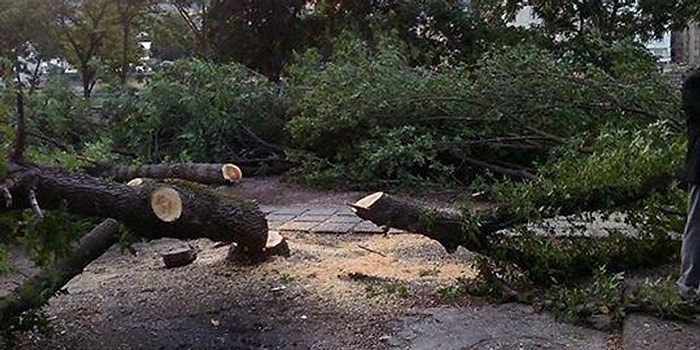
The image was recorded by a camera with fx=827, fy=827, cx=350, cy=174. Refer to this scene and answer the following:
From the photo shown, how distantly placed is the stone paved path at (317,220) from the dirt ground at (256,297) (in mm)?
367

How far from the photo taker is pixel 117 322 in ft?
12.6

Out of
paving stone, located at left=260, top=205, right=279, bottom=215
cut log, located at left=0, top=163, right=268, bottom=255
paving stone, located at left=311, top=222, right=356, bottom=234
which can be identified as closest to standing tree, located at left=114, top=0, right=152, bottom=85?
paving stone, located at left=260, top=205, right=279, bottom=215

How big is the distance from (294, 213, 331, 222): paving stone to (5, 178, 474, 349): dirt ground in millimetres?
772

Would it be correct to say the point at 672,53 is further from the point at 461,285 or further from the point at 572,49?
the point at 461,285

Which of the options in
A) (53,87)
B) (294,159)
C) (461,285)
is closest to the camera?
(461,285)

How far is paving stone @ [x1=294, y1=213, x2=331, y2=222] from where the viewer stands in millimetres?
6175

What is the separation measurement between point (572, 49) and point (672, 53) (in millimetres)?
3367

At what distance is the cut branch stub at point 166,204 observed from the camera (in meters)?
3.65

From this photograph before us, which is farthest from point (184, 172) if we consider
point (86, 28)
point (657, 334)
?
point (86, 28)

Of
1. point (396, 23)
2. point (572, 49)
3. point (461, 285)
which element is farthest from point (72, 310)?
point (396, 23)

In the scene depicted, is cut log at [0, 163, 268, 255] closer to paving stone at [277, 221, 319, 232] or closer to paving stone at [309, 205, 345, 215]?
paving stone at [277, 221, 319, 232]

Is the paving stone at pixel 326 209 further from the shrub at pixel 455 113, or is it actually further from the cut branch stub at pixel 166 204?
the cut branch stub at pixel 166 204

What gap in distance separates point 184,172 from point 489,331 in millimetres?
3290

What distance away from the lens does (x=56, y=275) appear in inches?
136
